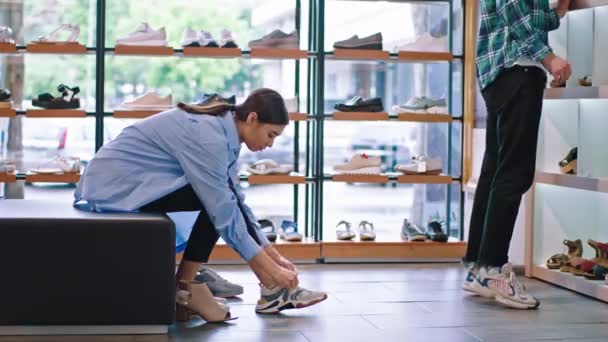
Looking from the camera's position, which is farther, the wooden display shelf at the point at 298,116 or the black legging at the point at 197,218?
the wooden display shelf at the point at 298,116

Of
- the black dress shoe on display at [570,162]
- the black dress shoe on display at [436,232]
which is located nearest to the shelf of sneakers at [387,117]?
the black dress shoe on display at [436,232]

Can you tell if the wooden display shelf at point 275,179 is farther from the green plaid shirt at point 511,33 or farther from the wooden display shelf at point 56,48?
the green plaid shirt at point 511,33

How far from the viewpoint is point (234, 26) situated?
18.5ft

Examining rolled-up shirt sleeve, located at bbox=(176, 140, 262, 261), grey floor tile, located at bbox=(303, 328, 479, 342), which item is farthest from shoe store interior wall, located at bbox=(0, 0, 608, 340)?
rolled-up shirt sleeve, located at bbox=(176, 140, 262, 261)

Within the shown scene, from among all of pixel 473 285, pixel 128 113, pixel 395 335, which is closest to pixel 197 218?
pixel 395 335

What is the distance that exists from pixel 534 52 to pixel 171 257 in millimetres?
1712

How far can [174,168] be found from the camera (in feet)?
11.6

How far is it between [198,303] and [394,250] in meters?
2.09

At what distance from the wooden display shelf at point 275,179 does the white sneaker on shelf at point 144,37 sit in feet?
2.93

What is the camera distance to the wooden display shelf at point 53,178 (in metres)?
5.15

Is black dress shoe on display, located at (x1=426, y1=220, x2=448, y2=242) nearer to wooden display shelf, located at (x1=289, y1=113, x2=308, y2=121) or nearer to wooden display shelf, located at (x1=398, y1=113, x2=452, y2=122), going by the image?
wooden display shelf, located at (x1=398, y1=113, x2=452, y2=122)

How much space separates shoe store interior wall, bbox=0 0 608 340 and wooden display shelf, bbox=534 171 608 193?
0.79 ft

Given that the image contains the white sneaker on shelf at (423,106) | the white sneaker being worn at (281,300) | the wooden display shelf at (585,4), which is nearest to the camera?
the white sneaker being worn at (281,300)

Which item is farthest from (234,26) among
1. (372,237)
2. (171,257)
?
(171,257)
